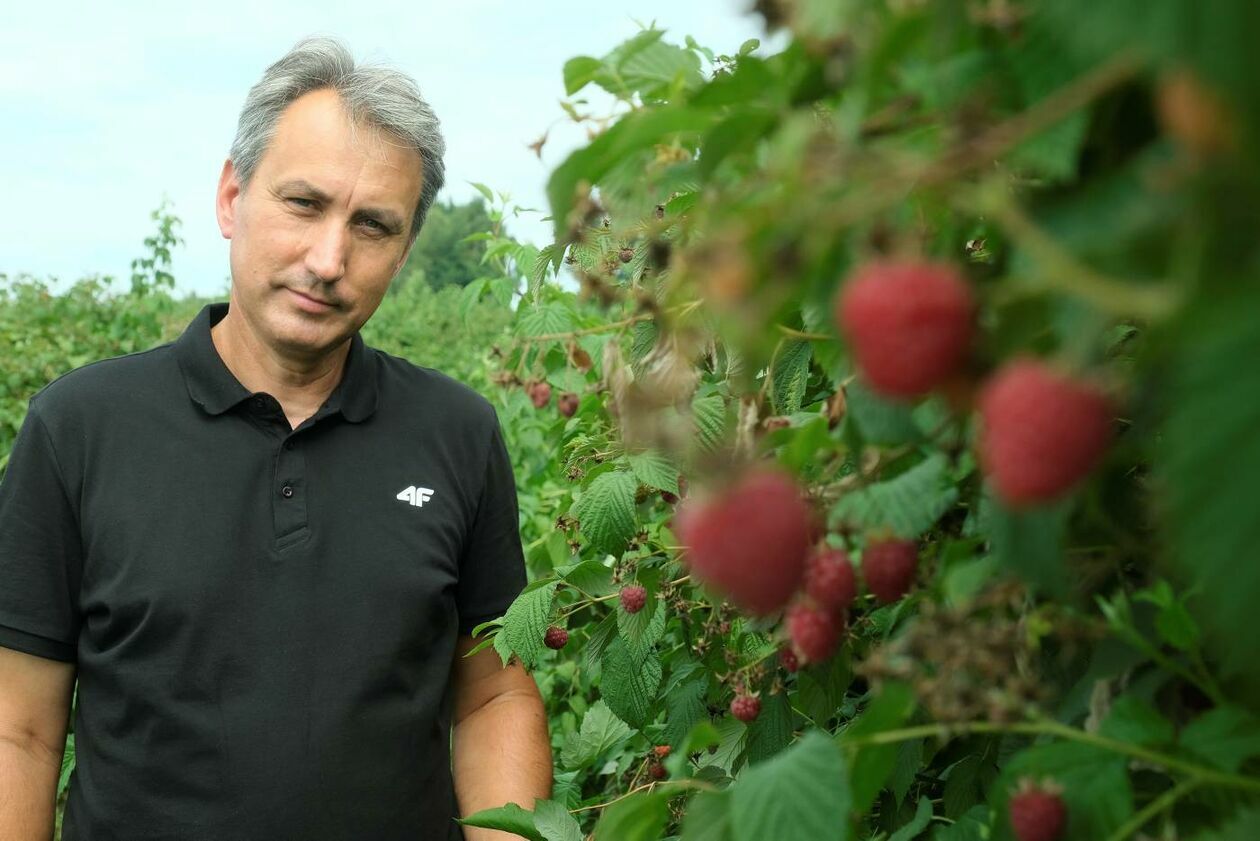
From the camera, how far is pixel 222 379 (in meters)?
2.33

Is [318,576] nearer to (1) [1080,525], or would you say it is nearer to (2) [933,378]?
(1) [1080,525]

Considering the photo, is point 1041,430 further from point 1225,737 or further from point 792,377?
point 792,377

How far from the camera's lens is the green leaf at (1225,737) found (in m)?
0.62

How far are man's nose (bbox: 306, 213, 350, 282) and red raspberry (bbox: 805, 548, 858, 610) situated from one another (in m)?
1.71

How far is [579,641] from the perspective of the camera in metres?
3.04

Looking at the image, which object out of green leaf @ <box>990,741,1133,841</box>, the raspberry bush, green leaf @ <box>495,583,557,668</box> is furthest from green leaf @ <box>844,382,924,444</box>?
green leaf @ <box>495,583,557,668</box>

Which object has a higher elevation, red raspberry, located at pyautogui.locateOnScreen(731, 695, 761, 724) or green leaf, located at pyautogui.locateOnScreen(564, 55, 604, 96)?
green leaf, located at pyautogui.locateOnScreen(564, 55, 604, 96)

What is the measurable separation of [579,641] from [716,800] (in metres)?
2.34

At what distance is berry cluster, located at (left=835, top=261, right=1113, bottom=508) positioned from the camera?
1.24 ft

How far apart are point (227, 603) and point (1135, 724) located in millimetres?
1804

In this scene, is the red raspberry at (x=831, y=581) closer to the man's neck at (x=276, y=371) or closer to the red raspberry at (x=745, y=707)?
the red raspberry at (x=745, y=707)

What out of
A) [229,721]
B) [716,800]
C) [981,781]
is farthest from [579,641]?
[716,800]

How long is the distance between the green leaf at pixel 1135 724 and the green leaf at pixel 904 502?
14cm

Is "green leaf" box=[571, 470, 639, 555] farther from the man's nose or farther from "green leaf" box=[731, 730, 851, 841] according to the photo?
the man's nose
